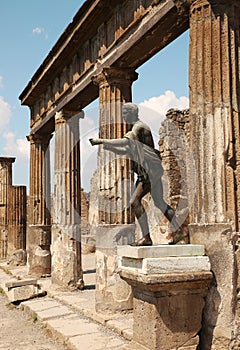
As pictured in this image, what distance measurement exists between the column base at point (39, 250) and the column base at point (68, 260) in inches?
95.0

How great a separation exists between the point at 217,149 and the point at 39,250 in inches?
359

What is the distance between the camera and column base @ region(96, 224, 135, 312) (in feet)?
24.4

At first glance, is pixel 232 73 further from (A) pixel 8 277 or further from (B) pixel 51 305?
(A) pixel 8 277

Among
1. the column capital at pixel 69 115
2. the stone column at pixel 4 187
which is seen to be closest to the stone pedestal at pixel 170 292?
the column capital at pixel 69 115

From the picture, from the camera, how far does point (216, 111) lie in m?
4.86

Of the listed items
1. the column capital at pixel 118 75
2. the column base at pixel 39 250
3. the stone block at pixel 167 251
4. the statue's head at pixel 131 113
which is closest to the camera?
the stone block at pixel 167 251

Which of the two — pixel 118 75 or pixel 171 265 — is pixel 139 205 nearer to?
pixel 171 265

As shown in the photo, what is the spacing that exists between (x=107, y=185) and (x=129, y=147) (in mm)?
2347

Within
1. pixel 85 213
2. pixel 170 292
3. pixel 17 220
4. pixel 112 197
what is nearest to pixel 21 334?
pixel 112 197

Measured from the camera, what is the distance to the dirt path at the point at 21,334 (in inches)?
260

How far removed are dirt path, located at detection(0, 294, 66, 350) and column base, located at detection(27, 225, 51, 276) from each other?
3558mm

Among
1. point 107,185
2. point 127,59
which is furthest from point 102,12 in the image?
point 107,185

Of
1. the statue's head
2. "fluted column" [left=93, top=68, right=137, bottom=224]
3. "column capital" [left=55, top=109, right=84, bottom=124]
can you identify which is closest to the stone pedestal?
the statue's head

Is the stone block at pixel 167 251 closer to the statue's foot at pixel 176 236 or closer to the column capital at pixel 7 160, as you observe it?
the statue's foot at pixel 176 236
